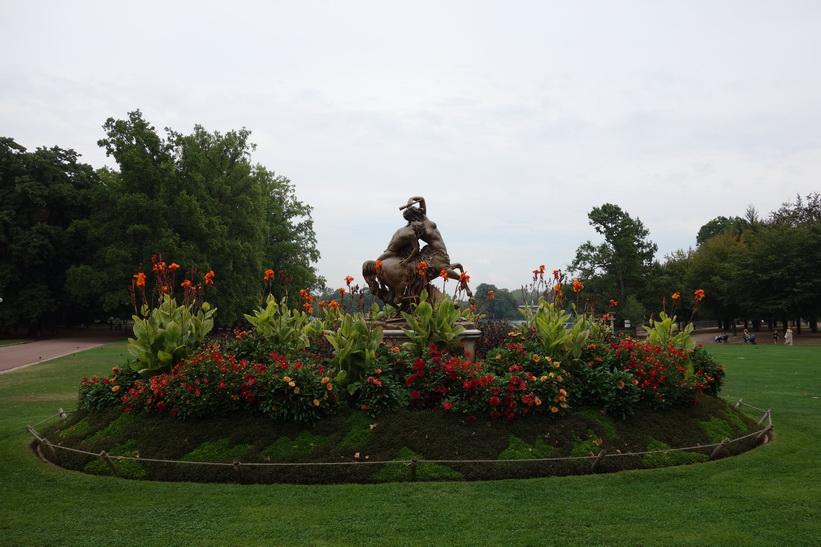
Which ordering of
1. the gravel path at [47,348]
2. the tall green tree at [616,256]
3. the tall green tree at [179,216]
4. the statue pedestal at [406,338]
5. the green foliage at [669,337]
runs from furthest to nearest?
the tall green tree at [616,256], the tall green tree at [179,216], the gravel path at [47,348], the statue pedestal at [406,338], the green foliage at [669,337]

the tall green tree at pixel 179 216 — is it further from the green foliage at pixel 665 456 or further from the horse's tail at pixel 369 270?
the green foliage at pixel 665 456

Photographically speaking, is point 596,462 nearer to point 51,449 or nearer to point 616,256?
point 51,449

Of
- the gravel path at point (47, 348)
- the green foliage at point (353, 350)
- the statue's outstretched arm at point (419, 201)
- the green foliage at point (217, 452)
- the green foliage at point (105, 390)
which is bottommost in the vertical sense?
the gravel path at point (47, 348)

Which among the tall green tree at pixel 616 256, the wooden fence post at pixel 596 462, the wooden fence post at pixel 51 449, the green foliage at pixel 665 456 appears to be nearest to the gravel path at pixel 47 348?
the wooden fence post at pixel 51 449

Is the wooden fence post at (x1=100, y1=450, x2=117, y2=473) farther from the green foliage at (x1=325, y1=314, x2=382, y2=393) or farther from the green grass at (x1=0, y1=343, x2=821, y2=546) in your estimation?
the green foliage at (x1=325, y1=314, x2=382, y2=393)

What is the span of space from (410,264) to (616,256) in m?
40.8

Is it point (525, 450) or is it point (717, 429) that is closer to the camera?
point (525, 450)

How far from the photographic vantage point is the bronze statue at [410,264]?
10469 millimetres

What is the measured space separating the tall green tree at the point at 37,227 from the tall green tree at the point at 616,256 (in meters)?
36.1

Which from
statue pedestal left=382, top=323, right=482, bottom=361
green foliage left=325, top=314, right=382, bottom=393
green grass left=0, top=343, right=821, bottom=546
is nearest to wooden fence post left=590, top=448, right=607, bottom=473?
green grass left=0, top=343, right=821, bottom=546

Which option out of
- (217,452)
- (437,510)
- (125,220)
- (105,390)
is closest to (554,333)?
(437,510)

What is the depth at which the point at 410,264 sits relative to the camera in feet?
34.6

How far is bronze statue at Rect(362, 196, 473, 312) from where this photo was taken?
1047 centimetres

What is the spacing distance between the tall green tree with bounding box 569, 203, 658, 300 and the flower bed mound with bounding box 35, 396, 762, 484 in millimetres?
41422
